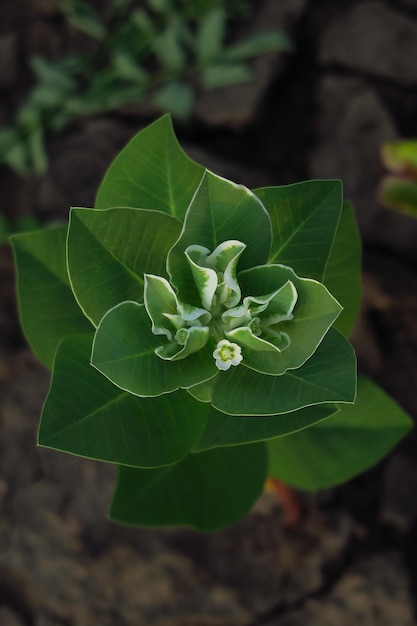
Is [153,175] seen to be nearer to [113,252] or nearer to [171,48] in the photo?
[113,252]

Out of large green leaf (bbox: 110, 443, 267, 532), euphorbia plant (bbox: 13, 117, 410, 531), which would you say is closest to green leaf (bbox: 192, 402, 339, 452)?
euphorbia plant (bbox: 13, 117, 410, 531)

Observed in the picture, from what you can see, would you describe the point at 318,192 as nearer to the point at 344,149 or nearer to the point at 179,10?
the point at 344,149

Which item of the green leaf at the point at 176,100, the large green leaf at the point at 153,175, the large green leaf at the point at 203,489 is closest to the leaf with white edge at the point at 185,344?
the large green leaf at the point at 153,175

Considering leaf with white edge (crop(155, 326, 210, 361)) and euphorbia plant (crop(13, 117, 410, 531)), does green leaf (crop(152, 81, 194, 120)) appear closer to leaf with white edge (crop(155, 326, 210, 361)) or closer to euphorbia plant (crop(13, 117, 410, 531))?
euphorbia plant (crop(13, 117, 410, 531))

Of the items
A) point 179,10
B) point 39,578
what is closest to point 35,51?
point 179,10

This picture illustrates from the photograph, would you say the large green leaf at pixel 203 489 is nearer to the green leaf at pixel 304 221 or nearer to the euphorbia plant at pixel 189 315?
the euphorbia plant at pixel 189 315
